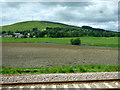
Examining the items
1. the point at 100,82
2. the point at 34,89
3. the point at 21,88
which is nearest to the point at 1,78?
the point at 21,88

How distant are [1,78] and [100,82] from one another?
24.2ft

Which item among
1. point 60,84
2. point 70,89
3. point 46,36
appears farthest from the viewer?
point 46,36

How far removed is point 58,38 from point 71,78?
2812 inches

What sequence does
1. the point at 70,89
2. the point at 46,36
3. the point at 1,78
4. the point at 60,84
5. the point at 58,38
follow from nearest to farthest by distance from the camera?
the point at 70,89
the point at 60,84
the point at 1,78
the point at 58,38
the point at 46,36

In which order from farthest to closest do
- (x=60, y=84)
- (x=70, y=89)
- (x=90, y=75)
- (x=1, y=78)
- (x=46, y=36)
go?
1. (x=46, y=36)
2. (x=90, y=75)
3. (x=1, y=78)
4. (x=60, y=84)
5. (x=70, y=89)

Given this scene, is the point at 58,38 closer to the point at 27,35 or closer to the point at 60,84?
the point at 27,35

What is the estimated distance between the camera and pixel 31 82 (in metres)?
8.37

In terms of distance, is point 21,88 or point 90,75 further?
point 90,75

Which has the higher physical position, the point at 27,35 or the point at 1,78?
the point at 27,35

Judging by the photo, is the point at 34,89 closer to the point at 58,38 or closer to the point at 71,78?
the point at 71,78

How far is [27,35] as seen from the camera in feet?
291

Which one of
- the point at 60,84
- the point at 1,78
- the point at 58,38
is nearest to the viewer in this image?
the point at 60,84

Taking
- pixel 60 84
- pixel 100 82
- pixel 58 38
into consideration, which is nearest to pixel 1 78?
pixel 60 84

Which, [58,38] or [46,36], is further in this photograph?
[46,36]
